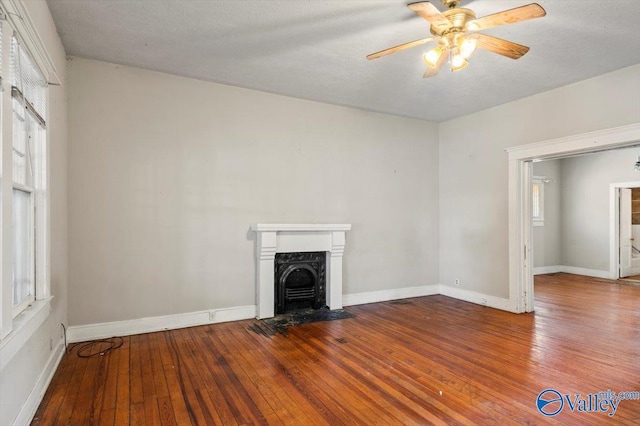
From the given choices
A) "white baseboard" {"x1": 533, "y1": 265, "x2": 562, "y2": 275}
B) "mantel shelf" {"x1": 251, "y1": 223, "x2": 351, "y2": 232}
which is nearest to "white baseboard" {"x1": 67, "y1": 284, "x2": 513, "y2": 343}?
"mantel shelf" {"x1": 251, "y1": 223, "x2": 351, "y2": 232}

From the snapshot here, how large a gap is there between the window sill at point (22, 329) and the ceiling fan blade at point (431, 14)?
2.90 meters

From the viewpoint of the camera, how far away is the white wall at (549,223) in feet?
26.6

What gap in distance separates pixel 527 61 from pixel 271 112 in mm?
2963

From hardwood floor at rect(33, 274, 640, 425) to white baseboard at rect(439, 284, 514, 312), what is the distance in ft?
1.32

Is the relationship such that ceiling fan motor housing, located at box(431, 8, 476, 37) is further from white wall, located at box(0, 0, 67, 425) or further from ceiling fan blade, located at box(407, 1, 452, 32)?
white wall, located at box(0, 0, 67, 425)

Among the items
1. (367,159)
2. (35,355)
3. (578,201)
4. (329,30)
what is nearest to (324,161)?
(367,159)

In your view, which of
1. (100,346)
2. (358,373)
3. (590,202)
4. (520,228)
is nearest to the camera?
(358,373)

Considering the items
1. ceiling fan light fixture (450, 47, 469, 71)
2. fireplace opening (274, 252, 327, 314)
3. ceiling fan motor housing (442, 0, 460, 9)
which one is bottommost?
fireplace opening (274, 252, 327, 314)

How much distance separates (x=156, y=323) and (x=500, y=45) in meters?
4.21

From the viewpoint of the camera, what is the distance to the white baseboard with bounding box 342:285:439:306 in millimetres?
5078

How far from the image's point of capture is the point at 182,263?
13.1ft

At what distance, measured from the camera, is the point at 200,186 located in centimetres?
411

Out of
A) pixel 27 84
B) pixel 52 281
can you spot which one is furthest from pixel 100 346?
pixel 27 84

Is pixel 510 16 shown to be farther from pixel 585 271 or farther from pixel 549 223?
pixel 585 271
